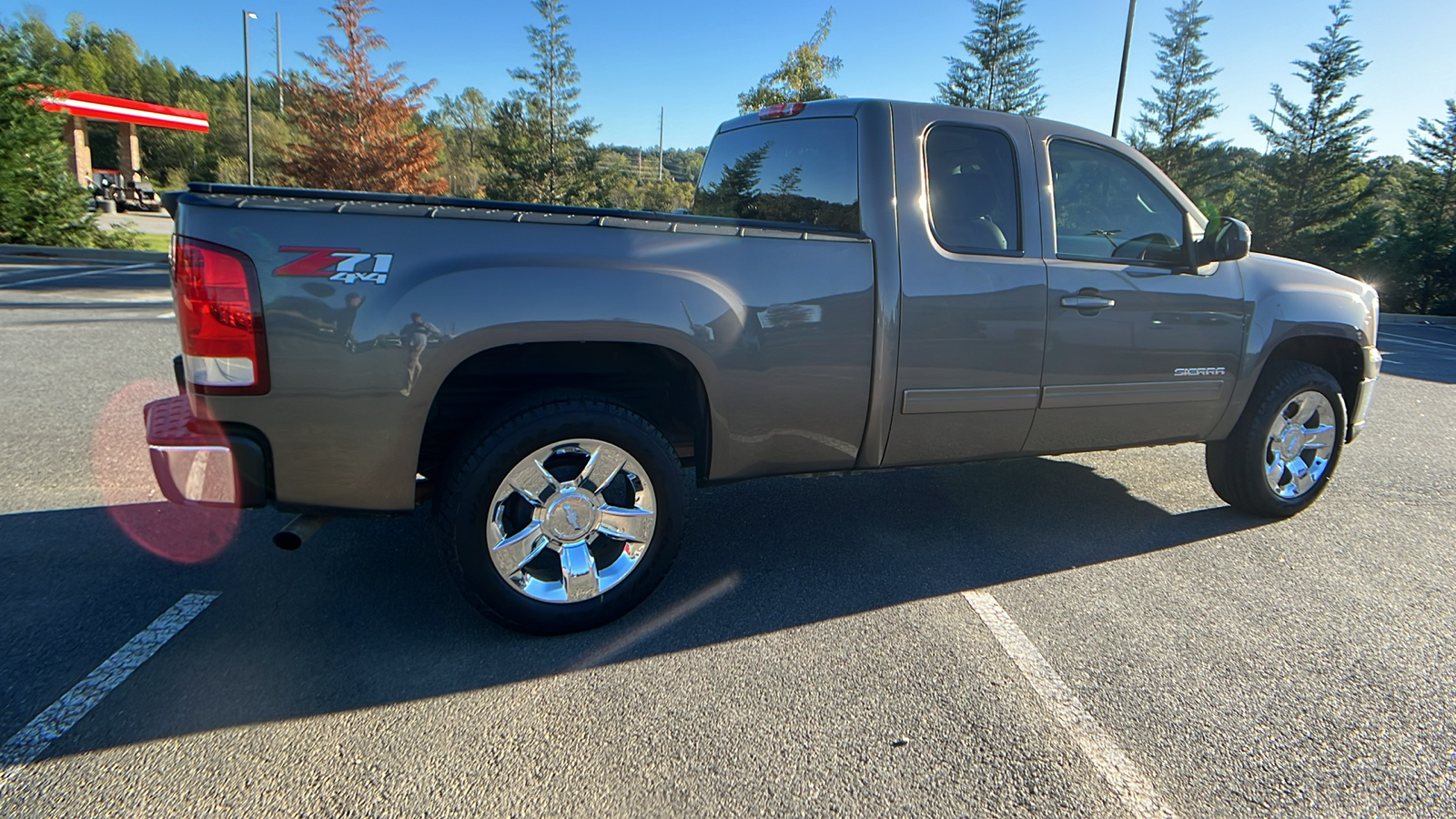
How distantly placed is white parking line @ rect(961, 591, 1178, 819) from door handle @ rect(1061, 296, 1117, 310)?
1.32m

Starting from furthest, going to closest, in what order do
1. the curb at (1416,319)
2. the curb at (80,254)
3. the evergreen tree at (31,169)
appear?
the curb at (1416,319)
the evergreen tree at (31,169)
the curb at (80,254)

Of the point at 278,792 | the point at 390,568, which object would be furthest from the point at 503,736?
the point at 390,568

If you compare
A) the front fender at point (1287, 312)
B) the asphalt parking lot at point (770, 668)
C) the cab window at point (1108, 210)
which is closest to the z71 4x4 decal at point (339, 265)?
the asphalt parking lot at point (770, 668)

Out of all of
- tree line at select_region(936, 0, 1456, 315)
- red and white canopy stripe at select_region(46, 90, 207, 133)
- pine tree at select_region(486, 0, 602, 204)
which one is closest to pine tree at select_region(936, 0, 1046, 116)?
tree line at select_region(936, 0, 1456, 315)

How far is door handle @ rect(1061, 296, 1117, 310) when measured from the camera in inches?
144

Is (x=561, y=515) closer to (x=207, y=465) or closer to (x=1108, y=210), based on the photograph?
(x=207, y=465)

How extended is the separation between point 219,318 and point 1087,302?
3314 millimetres

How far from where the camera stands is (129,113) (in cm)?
3728

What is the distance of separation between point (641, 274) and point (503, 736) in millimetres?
1516

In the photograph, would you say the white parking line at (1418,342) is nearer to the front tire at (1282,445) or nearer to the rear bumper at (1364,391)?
the rear bumper at (1364,391)

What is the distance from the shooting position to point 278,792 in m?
2.19

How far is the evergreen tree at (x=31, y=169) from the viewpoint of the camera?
17.1 metres

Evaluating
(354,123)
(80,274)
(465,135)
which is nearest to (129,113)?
(465,135)

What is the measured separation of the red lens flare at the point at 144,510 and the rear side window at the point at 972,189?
3020mm
